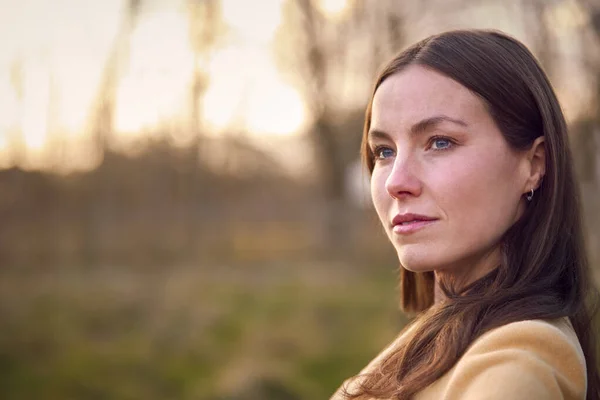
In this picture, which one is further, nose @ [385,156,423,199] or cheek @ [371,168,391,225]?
cheek @ [371,168,391,225]

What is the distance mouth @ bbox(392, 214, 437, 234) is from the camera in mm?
1565

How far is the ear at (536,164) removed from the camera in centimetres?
160

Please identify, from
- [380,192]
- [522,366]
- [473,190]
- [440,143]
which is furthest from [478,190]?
[522,366]

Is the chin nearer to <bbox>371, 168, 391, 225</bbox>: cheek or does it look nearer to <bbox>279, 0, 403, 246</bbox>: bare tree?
<bbox>371, 168, 391, 225</bbox>: cheek

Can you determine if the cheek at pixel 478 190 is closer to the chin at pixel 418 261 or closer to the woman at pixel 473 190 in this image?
the woman at pixel 473 190

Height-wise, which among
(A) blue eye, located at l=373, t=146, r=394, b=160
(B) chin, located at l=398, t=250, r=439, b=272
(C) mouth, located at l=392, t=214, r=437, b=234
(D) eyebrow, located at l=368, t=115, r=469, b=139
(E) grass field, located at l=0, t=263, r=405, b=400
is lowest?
(E) grass field, located at l=0, t=263, r=405, b=400

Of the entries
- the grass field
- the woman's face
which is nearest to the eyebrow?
the woman's face

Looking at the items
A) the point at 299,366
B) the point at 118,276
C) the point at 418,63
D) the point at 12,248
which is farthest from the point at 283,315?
the point at 418,63

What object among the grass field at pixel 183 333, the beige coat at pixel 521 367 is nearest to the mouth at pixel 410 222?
the beige coat at pixel 521 367

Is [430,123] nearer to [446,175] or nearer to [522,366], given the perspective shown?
[446,175]

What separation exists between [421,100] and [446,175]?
17 cm

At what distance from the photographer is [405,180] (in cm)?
155

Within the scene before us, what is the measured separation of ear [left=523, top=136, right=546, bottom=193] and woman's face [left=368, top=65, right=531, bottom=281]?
0.01 meters

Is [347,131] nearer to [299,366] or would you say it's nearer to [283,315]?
[283,315]
